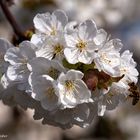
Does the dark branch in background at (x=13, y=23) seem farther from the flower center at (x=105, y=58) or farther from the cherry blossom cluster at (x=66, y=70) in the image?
the flower center at (x=105, y=58)

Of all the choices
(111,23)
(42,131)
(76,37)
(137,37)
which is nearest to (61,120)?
(76,37)

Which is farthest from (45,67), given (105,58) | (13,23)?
(13,23)

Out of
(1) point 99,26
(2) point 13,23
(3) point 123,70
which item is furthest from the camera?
(1) point 99,26

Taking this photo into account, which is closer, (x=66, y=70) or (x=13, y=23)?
(x=66, y=70)

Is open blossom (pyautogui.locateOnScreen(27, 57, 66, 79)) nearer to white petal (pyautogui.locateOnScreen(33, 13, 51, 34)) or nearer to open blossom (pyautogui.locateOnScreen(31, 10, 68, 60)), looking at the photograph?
open blossom (pyautogui.locateOnScreen(31, 10, 68, 60))

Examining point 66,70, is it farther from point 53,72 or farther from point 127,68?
point 127,68

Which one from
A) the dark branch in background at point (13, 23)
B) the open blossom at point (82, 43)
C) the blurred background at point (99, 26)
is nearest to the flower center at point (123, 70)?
the open blossom at point (82, 43)

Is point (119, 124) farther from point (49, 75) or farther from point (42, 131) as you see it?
point (49, 75)

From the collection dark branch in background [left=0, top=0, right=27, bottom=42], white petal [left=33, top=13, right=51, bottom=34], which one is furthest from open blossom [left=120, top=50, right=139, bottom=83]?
dark branch in background [left=0, top=0, right=27, bottom=42]
